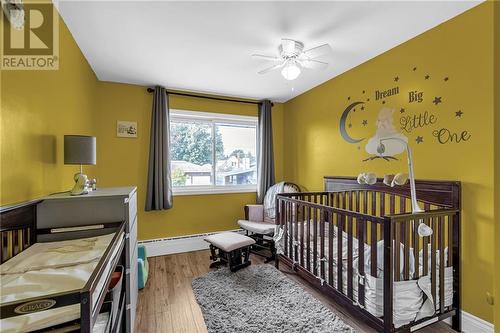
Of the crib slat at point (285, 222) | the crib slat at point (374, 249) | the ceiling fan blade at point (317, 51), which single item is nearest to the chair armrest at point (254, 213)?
the crib slat at point (285, 222)

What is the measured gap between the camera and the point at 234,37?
2.12 m

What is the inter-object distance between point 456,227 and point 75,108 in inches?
136

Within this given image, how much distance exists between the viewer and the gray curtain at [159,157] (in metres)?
3.25

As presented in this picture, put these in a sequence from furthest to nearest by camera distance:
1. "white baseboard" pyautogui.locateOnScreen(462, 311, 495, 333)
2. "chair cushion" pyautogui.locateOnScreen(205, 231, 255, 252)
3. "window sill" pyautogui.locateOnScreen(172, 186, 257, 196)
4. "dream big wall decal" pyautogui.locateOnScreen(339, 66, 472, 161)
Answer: "window sill" pyautogui.locateOnScreen(172, 186, 257, 196) → "chair cushion" pyautogui.locateOnScreen(205, 231, 255, 252) → "dream big wall decal" pyautogui.locateOnScreen(339, 66, 472, 161) → "white baseboard" pyautogui.locateOnScreen(462, 311, 495, 333)

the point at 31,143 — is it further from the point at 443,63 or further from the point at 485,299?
the point at 485,299

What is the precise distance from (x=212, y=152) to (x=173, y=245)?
154cm

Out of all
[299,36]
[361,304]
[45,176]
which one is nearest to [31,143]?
[45,176]

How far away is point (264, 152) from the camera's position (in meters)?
3.96

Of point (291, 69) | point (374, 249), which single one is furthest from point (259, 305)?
point (291, 69)

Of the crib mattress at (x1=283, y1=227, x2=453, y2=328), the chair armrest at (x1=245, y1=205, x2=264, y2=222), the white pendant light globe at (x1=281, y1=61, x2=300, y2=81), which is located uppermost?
the white pendant light globe at (x1=281, y1=61, x2=300, y2=81)

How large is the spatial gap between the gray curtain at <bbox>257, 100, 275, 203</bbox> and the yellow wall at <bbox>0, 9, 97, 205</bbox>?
2474 millimetres

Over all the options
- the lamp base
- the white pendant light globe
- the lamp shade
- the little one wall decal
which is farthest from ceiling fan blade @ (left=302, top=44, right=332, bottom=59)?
the lamp base

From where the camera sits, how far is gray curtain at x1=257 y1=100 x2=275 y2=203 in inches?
155

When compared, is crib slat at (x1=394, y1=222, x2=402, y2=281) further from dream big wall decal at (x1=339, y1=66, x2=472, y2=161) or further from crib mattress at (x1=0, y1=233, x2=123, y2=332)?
crib mattress at (x1=0, y1=233, x2=123, y2=332)
